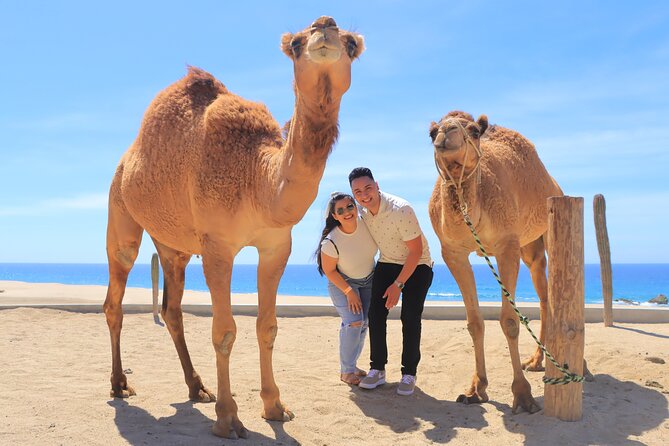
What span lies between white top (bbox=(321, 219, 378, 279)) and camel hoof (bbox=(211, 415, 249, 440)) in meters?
2.01

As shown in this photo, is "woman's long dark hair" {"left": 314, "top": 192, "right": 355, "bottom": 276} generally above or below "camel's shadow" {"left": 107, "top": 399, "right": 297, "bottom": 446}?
above

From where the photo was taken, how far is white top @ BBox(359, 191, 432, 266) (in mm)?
5496

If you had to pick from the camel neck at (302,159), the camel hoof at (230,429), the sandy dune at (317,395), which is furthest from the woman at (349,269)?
the camel hoof at (230,429)

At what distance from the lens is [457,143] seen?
15.0 feet

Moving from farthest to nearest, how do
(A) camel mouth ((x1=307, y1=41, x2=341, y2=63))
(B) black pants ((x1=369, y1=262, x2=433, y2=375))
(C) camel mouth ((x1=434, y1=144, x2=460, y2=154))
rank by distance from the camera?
(B) black pants ((x1=369, y1=262, x2=433, y2=375))
(C) camel mouth ((x1=434, y1=144, x2=460, y2=154))
(A) camel mouth ((x1=307, y1=41, x2=341, y2=63))

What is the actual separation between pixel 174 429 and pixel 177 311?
1.53 meters

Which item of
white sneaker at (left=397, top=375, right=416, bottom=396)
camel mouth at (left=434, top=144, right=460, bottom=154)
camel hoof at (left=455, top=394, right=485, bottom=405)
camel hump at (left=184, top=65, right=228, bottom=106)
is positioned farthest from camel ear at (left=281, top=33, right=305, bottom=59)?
camel hoof at (left=455, top=394, right=485, bottom=405)

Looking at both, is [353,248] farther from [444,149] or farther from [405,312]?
[444,149]

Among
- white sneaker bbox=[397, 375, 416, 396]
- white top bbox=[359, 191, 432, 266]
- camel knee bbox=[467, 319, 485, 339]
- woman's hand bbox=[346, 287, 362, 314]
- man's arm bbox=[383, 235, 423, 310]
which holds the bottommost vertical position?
white sneaker bbox=[397, 375, 416, 396]

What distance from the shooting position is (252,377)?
623 cm

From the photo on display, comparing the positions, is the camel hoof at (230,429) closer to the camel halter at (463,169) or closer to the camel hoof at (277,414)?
the camel hoof at (277,414)

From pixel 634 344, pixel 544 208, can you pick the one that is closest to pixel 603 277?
pixel 634 344

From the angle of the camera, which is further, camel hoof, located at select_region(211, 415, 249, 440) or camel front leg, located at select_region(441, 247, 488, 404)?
camel front leg, located at select_region(441, 247, 488, 404)

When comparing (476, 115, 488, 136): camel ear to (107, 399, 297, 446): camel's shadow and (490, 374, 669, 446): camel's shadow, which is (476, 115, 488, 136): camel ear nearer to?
(490, 374, 669, 446): camel's shadow
